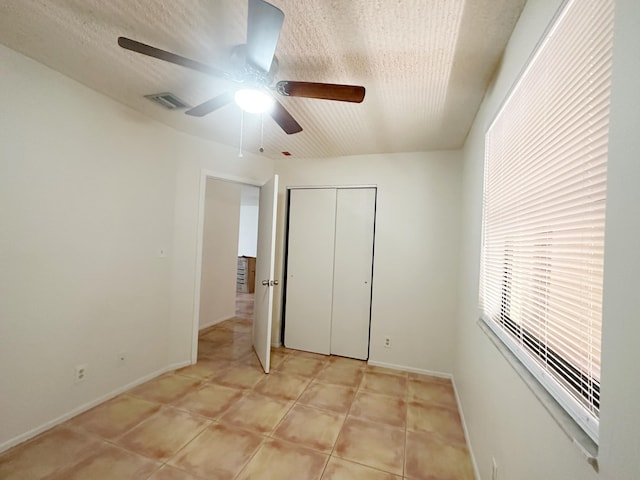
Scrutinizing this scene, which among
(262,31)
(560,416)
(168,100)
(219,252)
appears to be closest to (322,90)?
(262,31)

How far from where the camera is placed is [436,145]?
8.98 feet

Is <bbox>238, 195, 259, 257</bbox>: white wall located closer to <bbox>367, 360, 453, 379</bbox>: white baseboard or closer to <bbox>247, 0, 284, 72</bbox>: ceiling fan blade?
<bbox>367, 360, 453, 379</bbox>: white baseboard

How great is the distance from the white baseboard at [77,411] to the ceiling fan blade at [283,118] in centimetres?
251

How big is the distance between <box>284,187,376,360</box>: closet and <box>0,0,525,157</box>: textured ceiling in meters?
1.16

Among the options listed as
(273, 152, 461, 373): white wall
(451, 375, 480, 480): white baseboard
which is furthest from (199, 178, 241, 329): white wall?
(451, 375, 480, 480): white baseboard

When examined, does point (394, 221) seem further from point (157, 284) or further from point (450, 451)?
point (157, 284)

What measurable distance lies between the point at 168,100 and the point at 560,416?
2717 millimetres

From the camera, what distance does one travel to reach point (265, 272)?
2.96 metres

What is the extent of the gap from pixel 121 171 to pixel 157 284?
41.3 inches

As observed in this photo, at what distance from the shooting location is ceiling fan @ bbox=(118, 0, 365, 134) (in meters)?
1.07

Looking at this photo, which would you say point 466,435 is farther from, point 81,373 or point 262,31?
point 81,373

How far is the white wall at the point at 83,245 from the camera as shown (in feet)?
5.42

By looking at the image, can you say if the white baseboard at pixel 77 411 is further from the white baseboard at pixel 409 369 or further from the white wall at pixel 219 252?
the white baseboard at pixel 409 369

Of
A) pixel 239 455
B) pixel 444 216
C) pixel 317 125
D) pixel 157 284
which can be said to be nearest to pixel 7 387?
pixel 157 284
